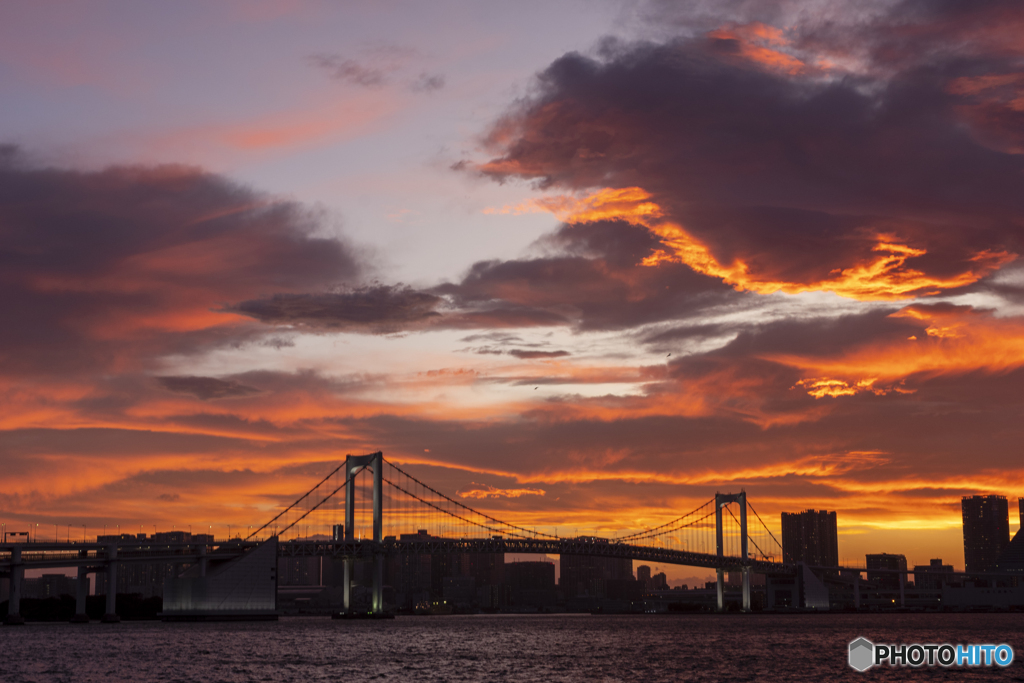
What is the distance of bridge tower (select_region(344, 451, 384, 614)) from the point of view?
120113mm


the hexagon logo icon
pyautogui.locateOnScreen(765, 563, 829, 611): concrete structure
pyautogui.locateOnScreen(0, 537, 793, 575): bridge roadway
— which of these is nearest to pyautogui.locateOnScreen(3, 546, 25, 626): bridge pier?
pyautogui.locateOnScreen(0, 537, 793, 575): bridge roadway

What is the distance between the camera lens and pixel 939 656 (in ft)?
222

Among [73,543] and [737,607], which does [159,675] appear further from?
[737,607]

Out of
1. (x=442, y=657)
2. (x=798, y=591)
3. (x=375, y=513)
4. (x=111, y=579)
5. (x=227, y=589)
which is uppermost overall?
(x=375, y=513)

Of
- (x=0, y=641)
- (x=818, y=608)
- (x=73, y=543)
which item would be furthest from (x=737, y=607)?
(x=0, y=641)

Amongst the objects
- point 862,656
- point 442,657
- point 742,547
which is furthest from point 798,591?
point 442,657

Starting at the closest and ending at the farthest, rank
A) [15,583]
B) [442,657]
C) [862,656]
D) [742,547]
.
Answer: [862,656]
[442,657]
[15,583]
[742,547]

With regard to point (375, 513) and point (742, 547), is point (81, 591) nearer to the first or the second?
point (375, 513)

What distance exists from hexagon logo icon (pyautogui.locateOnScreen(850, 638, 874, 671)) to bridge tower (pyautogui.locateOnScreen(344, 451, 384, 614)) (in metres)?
59.1

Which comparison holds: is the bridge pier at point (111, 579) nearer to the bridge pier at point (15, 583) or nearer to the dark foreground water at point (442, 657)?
the bridge pier at point (15, 583)

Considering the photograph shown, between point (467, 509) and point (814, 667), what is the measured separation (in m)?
89.0

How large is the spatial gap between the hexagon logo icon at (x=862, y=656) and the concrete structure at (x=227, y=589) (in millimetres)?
60982

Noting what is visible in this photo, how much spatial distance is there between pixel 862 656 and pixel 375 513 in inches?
2772

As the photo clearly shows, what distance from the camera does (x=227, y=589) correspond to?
110m
